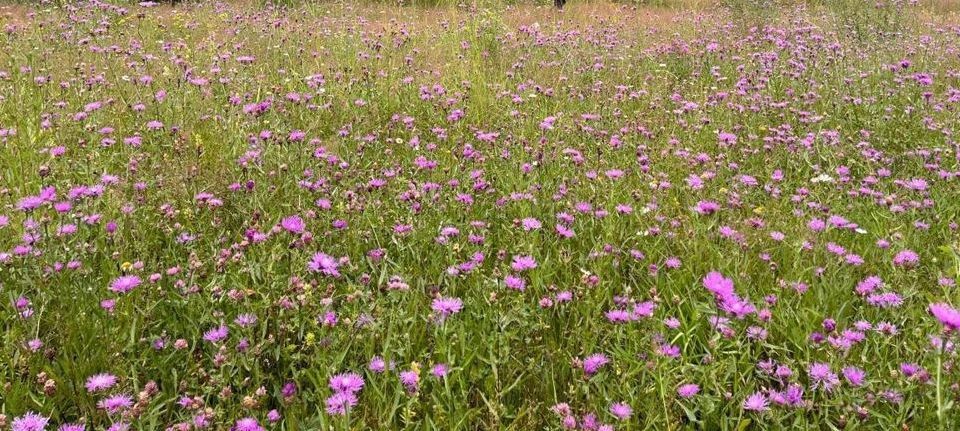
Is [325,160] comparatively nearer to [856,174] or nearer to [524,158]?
[524,158]

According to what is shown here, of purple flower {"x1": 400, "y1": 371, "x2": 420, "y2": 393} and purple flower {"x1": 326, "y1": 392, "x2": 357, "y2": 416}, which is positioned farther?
purple flower {"x1": 400, "y1": 371, "x2": 420, "y2": 393}

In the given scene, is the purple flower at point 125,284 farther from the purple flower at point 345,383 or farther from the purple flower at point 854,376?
the purple flower at point 854,376

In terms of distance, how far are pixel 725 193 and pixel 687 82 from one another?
2.49 metres

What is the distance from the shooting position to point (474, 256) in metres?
2.15

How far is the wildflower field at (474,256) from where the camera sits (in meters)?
1.60

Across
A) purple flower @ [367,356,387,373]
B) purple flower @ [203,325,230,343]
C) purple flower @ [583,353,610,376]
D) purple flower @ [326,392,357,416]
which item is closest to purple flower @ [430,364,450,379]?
purple flower @ [367,356,387,373]

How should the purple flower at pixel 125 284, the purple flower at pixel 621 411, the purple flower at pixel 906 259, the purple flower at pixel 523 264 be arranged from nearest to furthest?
the purple flower at pixel 621 411 → the purple flower at pixel 125 284 → the purple flower at pixel 523 264 → the purple flower at pixel 906 259

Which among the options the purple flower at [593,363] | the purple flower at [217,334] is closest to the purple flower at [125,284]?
the purple flower at [217,334]

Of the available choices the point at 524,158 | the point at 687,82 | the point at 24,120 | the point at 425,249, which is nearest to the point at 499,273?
the point at 425,249

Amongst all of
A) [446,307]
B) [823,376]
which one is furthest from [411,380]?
[823,376]

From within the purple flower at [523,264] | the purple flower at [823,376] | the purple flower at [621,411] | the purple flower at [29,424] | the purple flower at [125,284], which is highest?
the purple flower at [125,284]

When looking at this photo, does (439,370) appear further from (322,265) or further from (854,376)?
(854,376)

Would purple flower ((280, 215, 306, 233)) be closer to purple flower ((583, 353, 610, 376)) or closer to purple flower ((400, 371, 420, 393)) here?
purple flower ((400, 371, 420, 393))

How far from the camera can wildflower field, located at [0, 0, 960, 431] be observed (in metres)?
1.60
